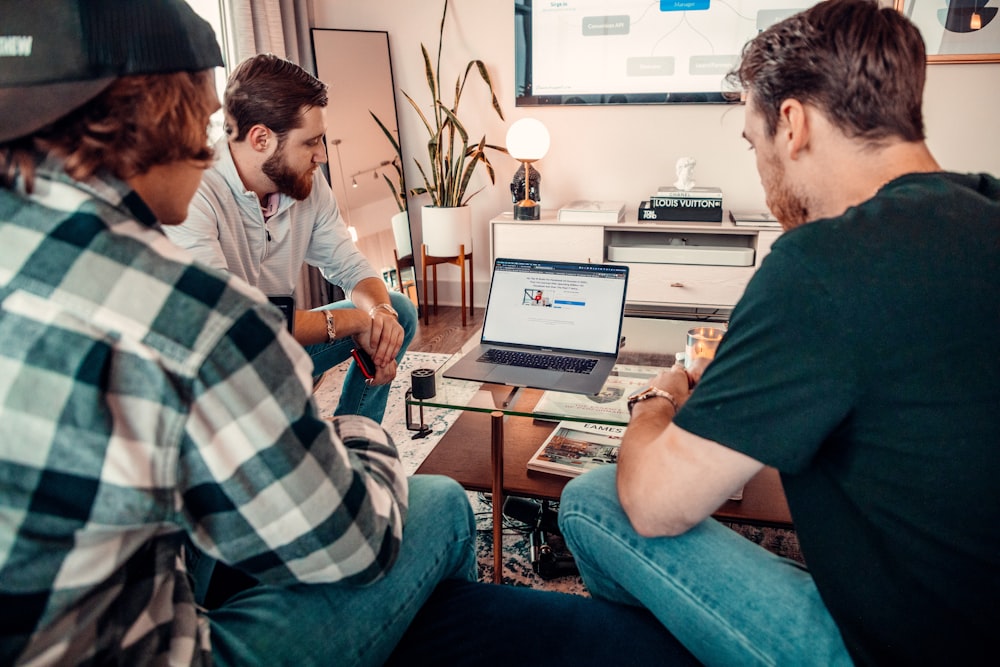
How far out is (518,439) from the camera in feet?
5.53

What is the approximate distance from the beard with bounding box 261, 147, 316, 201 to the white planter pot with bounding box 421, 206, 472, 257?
156cm

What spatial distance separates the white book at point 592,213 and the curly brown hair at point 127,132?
272 cm

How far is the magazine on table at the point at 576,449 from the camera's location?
4.87ft

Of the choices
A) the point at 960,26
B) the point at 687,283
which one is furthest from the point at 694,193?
the point at 960,26

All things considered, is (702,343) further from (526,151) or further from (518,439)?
(526,151)

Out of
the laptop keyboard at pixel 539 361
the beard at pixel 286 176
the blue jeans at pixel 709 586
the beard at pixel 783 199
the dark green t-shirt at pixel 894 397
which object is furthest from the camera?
the beard at pixel 286 176

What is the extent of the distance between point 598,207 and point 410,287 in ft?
3.75

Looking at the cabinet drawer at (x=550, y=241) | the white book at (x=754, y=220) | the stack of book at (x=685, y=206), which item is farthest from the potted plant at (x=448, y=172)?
the white book at (x=754, y=220)

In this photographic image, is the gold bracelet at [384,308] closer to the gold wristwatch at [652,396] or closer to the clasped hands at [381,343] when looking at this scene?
the clasped hands at [381,343]

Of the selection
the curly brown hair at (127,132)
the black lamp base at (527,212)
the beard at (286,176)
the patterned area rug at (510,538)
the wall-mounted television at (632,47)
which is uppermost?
the wall-mounted television at (632,47)

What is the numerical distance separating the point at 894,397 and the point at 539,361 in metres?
1.00

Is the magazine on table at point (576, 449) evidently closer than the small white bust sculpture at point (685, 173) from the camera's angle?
Yes

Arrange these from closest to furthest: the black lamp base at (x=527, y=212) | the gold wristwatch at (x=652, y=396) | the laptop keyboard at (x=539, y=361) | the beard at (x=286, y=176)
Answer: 1. the gold wristwatch at (x=652, y=396)
2. the laptop keyboard at (x=539, y=361)
3. the beard at (x=286, y=176)
4. the black lamp base at (x=527, y=212)

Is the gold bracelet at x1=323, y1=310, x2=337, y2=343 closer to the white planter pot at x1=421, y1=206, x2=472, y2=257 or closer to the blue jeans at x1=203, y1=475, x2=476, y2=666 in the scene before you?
the blue jeans at x1=203, y1=475, x2=476, y2=666
